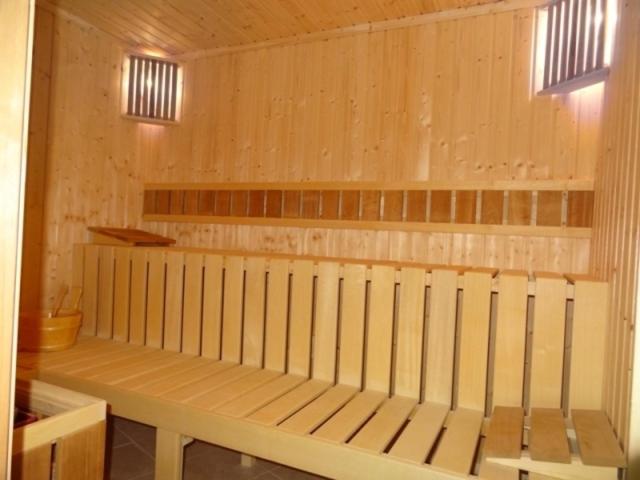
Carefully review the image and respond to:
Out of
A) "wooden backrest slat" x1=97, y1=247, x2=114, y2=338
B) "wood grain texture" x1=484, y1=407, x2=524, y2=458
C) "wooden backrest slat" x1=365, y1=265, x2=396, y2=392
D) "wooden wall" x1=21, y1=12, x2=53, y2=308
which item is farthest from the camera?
"wooden wall" x1=21, y1=12, x2=53, y2=308

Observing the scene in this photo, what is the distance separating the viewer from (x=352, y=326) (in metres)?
2.64

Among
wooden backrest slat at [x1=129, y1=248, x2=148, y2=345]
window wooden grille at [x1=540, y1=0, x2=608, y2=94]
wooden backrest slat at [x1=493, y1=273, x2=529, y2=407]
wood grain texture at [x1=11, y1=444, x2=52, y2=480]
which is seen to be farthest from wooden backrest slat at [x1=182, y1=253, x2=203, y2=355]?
window wooden grille at [x1=540, y1=0, x2=608, y2=94]

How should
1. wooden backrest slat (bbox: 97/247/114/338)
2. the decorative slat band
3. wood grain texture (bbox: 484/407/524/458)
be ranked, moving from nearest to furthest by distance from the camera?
wood grain texture (bbox: 484/407/524/458) → the decorative slat band → wooden backrest slat (bbox: 97/247/114/338)

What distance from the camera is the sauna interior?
1948mm

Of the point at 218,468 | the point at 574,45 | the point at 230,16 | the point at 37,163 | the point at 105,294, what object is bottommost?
the point at 218,468

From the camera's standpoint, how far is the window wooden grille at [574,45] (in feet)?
9.23

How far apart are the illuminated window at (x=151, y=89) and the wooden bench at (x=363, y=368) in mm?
1728

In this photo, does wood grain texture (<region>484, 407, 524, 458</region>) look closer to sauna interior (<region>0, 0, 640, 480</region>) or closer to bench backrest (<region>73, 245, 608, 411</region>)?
sauna interior (<region>0, 0, 640, 480</region>)

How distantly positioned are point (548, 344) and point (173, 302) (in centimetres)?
231

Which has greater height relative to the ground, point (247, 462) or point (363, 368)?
point (363, 368)

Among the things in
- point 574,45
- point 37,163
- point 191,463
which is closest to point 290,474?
point 191,463

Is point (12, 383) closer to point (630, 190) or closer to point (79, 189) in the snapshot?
point (630, 190)

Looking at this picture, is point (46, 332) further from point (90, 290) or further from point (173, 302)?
point (173, 302)

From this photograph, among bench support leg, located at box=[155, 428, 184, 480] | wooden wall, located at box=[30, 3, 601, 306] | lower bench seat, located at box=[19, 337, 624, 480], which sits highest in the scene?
wooden wall, located at box=[30, 3, 601, 306]
